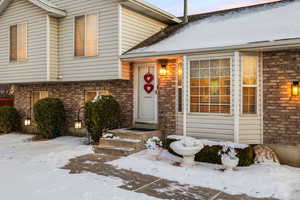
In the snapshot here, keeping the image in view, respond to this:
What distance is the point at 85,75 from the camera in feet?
32.7

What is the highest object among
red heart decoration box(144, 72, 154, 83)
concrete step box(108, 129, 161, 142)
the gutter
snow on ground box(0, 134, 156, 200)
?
the gutter

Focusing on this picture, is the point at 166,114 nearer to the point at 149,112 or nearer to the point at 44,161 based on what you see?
the point at 149,112

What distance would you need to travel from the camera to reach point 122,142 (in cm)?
794

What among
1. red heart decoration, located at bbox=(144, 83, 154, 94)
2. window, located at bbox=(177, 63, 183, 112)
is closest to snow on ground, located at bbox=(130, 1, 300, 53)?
window, located at bbox=(177, 63, 183, 112)

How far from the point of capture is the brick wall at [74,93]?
32.4 feet

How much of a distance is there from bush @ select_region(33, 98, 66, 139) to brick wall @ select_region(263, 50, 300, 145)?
314 inches

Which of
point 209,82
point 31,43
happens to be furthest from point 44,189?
point 31,43

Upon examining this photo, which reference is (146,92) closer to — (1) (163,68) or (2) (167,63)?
(1) (163,68)

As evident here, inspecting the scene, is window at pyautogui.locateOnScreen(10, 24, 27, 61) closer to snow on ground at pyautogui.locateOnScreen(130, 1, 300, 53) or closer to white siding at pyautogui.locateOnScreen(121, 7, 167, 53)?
white siding at pyautogui.locateOnScreen(121, 7, 167, 53)

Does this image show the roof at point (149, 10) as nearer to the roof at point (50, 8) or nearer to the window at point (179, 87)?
the window at point (179, 87)

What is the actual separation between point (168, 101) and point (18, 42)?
7.40 metres

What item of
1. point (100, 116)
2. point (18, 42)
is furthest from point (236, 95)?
point (18, 42)

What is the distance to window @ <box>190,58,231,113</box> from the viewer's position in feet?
24.7

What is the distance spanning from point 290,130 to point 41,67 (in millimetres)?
9225
